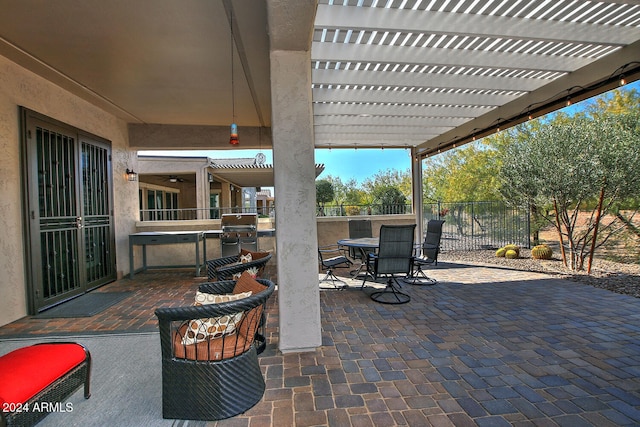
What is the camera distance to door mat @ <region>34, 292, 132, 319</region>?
3795 mm

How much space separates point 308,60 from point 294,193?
1.22m

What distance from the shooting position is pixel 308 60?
105 inches

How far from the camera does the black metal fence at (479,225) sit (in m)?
8.60

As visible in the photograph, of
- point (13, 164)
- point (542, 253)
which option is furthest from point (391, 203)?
point (13, 164)

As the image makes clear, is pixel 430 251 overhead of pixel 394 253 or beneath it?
beneath

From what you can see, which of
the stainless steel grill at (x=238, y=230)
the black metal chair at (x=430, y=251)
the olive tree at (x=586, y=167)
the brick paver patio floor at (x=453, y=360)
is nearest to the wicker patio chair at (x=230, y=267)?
the brick paver patio floor at (x=453, y=360)

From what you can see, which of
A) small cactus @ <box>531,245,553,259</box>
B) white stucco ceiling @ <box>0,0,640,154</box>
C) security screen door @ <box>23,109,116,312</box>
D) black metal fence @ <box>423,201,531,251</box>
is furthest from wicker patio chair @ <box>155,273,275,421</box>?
black metal fence @ <box>423,201,531,251</box>

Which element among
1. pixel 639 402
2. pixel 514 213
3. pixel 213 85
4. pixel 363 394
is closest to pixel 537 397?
pixel 639 402

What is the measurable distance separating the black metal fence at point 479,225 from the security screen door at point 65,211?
7.90 metres

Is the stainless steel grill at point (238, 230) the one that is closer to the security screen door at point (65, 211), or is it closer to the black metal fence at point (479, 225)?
the security screen door at point (65, 211)

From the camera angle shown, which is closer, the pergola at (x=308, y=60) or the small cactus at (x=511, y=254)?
the pergola at (x=308, y=60)

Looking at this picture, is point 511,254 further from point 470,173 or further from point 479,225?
point 470,173

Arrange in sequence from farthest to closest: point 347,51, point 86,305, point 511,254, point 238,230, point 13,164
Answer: point 511,254, point 238,230, point 86,305, point 13,164, point 347,51

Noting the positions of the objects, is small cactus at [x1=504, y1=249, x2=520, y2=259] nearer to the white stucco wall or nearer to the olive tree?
the olive tree
